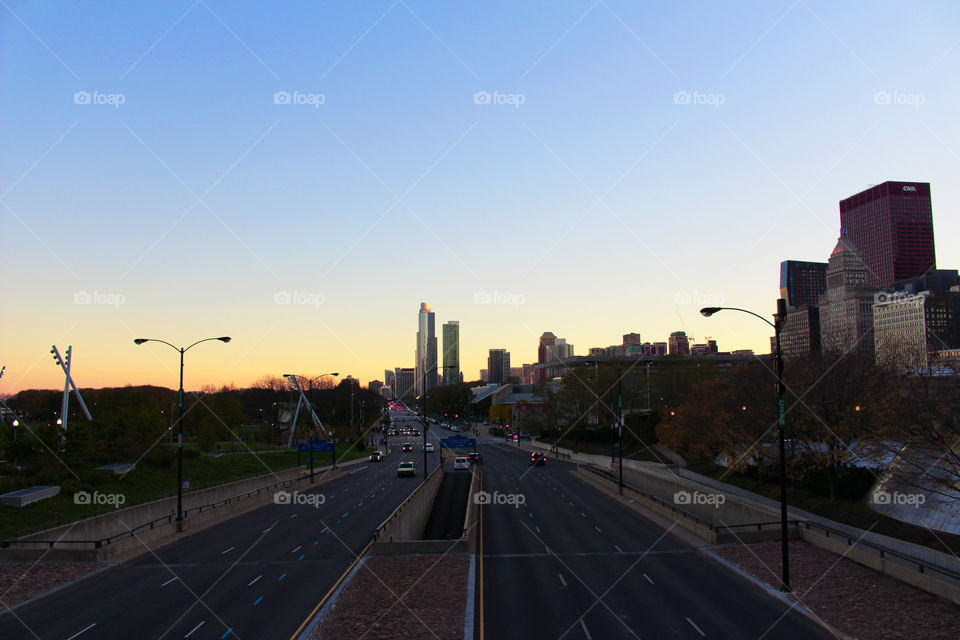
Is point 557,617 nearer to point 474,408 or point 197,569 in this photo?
point 197,569

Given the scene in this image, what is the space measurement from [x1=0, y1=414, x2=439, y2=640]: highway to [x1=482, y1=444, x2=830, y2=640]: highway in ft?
20.6

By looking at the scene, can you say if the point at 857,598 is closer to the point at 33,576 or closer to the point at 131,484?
the point at 33,576

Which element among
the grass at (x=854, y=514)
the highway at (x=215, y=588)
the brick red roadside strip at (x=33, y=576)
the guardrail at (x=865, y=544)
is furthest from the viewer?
the grass at (x=854, y=514)

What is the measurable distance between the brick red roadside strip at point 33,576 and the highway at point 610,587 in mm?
15123

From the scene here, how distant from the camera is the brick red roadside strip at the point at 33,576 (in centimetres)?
2159

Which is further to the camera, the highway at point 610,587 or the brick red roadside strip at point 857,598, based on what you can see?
the highway at point 610,587

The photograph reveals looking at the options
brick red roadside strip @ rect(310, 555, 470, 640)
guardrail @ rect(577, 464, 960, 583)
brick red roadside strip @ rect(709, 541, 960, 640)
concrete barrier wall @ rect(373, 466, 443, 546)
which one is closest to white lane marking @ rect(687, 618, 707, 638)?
brick red roadside strip @ rect(709, 541, 960, 640)

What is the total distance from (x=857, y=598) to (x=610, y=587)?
24.4ft

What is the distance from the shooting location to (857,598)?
65.1 feet

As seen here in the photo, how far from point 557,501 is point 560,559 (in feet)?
64.0

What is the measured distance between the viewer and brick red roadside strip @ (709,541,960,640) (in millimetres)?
17156

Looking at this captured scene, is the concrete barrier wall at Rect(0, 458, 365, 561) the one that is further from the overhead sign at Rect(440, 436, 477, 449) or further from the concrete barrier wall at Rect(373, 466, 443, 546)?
the overhead sign at Rect(440, 436, 477, 449)

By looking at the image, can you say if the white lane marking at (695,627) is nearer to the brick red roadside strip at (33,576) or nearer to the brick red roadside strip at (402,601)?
the brick red roadside strip at (402,601)

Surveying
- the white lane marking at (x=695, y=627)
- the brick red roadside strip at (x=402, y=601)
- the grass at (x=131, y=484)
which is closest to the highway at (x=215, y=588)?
the brick red roadside strip at (x=402, y=601)
